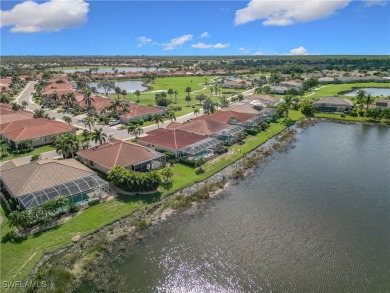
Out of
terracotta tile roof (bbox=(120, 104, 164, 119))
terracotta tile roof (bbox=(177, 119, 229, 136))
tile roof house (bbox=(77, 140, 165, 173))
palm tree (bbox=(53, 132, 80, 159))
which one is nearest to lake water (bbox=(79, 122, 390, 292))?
tile roof house (bbox=(77, 140, 165, 173))

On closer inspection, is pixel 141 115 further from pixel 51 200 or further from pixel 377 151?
pixel 377 151

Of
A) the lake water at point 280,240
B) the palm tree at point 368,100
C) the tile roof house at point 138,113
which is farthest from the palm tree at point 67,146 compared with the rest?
the palm tree at point 368,100

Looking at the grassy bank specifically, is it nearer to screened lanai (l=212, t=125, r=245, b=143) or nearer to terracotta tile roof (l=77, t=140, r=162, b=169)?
terracotta tile roof (l=77, t=140, r=162, b=169)

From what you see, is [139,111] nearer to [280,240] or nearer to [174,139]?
[174,139]

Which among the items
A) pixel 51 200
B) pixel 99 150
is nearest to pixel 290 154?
pixel 99 150

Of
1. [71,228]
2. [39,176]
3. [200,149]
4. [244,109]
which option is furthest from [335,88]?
[71,228]

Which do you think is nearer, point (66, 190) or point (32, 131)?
point (66, 190)
